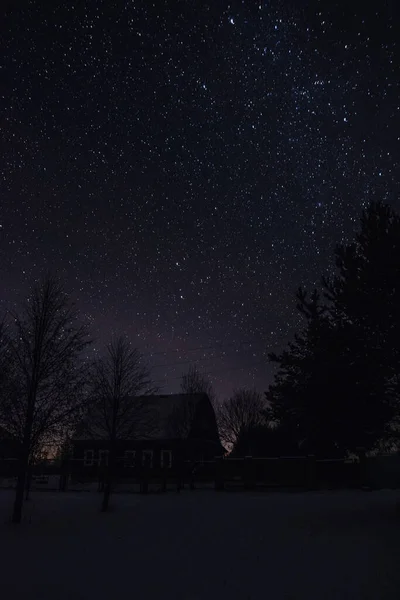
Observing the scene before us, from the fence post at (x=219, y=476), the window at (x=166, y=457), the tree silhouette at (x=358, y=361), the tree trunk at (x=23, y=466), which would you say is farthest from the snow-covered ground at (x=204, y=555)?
the window at (x=166, y=457)

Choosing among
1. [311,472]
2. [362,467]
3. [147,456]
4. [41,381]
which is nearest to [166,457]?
[147,456]

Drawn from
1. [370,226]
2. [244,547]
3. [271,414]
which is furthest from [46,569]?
[370,226]

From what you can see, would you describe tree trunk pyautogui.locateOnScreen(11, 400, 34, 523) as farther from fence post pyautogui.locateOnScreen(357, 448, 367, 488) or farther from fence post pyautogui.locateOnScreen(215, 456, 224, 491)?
fence post pyautogui.locateOnScreen(357, 448, 367, 488)

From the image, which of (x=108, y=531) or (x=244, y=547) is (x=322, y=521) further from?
(x=108, y=531)

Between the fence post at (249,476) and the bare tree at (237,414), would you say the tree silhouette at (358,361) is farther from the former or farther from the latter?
the bare tree at (237,414)

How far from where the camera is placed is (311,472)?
28953 millimetres

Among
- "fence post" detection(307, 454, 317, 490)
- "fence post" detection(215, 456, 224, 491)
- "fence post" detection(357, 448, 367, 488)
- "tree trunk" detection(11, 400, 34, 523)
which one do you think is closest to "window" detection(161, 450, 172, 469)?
"fence post" detection(215, 456, 224, 491)

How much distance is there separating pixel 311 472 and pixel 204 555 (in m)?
20.7

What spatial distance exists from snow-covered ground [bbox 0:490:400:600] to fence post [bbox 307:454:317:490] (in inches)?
439

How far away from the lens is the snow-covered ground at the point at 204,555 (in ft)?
23.8

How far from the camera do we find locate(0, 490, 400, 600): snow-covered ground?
727cm

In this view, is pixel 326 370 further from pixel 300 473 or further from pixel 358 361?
pixel 300 473

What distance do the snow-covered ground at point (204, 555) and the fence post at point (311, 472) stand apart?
1115 centimetres

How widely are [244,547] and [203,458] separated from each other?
34901mm
